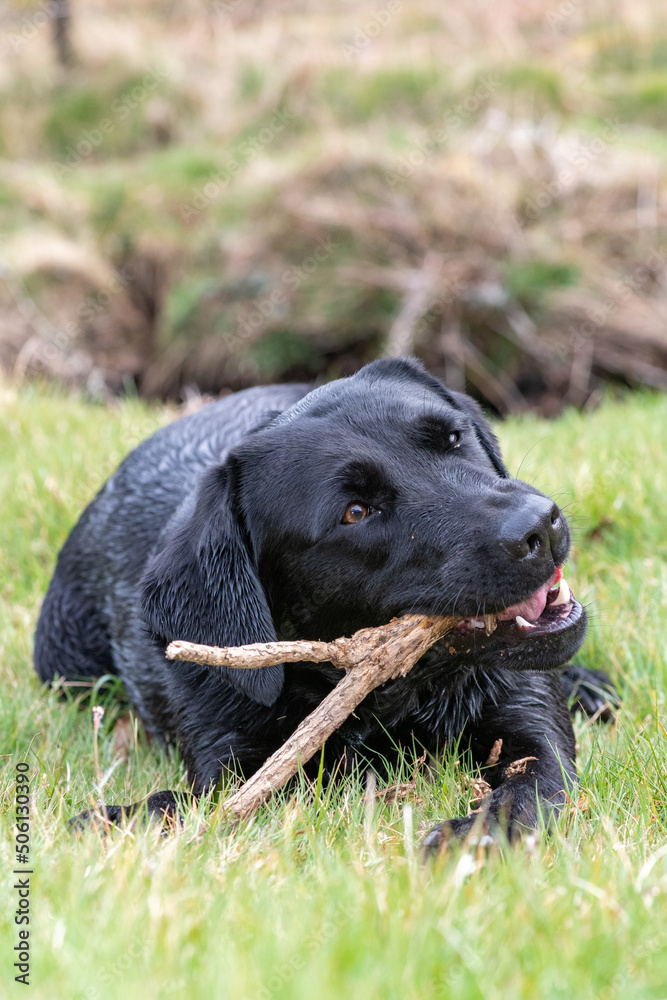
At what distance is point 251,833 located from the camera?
7.59ft

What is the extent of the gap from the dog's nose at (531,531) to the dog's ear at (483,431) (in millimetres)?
729

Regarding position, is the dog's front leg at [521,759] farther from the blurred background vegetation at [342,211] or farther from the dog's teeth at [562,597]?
the blurred background vegetation at [342,211]

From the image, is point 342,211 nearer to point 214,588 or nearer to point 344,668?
point 214,588

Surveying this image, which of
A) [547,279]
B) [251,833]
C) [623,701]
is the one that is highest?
[251,833]

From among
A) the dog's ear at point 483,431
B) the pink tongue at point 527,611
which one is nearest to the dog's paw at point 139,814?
the pink tongue at point 527,611

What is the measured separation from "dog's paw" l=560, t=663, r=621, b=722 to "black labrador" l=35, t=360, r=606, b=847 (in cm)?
43

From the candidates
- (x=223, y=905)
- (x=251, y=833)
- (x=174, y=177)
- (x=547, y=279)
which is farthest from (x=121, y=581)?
(x=174, y=177)

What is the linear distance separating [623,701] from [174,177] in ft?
32.8

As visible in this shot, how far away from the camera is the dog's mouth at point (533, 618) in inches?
104

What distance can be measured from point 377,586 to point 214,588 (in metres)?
0.46

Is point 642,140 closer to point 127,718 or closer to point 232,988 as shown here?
point 127,718

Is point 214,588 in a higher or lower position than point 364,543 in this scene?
lower

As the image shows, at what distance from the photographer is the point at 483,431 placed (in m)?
3.48

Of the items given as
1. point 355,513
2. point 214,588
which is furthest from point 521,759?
point 214,588
